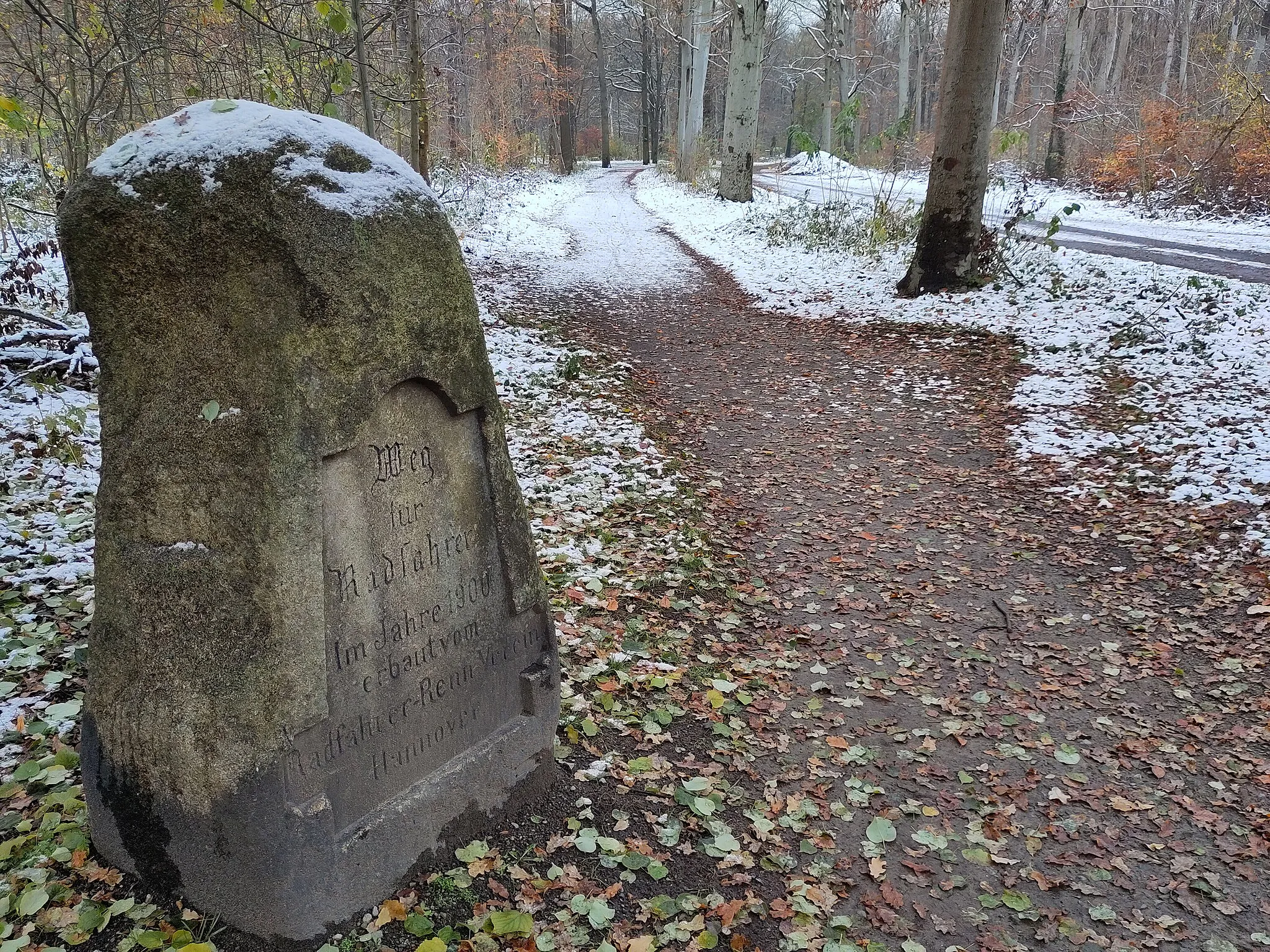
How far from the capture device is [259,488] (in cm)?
236

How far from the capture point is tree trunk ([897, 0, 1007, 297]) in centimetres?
1062

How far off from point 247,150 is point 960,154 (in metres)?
11.1

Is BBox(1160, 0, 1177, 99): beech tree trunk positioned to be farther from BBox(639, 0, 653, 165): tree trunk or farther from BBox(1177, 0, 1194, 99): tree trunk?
BBox(639, 0, 653, 165): tree trunk

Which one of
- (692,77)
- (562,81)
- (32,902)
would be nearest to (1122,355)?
(32,902)

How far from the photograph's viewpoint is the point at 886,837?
11.4ft

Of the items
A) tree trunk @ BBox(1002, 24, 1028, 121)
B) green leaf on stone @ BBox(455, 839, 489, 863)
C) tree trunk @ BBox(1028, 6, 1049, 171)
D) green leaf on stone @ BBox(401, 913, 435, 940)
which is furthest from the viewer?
tree trunk @ BBox(1002, 24, 1028, 121)

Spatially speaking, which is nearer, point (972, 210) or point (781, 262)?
point (972, 210)

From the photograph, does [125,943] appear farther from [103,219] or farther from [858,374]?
[858,374]

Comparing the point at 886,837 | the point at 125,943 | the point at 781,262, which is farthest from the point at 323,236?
the point at 781,262

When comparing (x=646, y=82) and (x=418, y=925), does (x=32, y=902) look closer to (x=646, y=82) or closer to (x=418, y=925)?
(x=418, y=925)

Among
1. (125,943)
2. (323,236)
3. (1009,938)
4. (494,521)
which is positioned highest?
(323,236)

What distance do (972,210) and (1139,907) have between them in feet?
34.5

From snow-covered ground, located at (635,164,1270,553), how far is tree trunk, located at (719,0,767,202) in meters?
9.21

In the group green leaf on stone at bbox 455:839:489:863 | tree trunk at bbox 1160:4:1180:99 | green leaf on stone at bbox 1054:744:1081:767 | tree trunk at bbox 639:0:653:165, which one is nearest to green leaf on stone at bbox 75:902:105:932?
green leaf on stone at bbox 455:839:489:863
